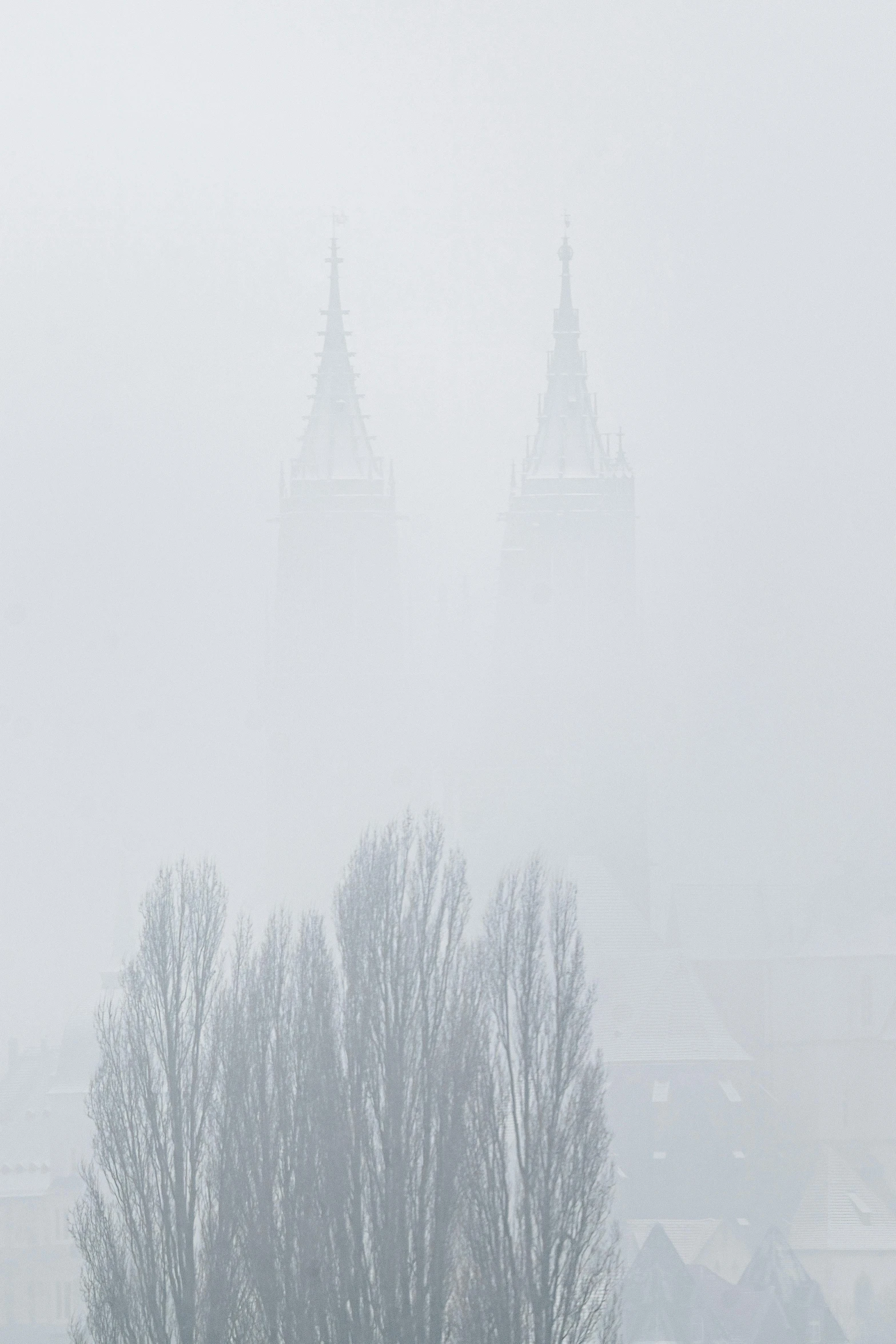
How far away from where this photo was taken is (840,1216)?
8219 cm

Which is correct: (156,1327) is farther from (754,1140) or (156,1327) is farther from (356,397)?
(356,397)

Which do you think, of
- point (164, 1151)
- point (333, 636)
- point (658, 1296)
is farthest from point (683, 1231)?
point (164, 1151)

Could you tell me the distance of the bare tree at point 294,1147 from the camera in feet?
116

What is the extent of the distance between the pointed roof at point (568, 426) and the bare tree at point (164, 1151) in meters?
55.9

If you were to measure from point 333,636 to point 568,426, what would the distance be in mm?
10677

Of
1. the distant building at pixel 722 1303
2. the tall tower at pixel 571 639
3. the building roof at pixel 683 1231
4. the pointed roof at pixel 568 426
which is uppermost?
the pointed roof at pixel 568 426

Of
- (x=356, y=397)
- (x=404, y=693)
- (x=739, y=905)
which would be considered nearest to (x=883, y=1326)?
(x=739, y=905)

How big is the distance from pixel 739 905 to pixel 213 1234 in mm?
61675

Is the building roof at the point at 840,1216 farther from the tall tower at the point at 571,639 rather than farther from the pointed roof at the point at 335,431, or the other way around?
the pointed roof at the point at 335,431

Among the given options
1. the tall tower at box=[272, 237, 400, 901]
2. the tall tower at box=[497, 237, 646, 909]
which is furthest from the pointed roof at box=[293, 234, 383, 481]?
the tall tower at box=[497, 237, 646, 909]

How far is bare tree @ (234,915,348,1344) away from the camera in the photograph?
35.5 m

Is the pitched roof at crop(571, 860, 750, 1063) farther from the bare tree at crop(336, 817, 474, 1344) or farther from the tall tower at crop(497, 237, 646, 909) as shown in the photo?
the bare tree at crop(336, 817, 474, 1344)

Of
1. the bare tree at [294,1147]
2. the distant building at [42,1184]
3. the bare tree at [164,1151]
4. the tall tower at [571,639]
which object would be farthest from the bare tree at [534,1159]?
the tall tower at [571,639]

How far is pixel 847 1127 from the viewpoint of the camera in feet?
297
